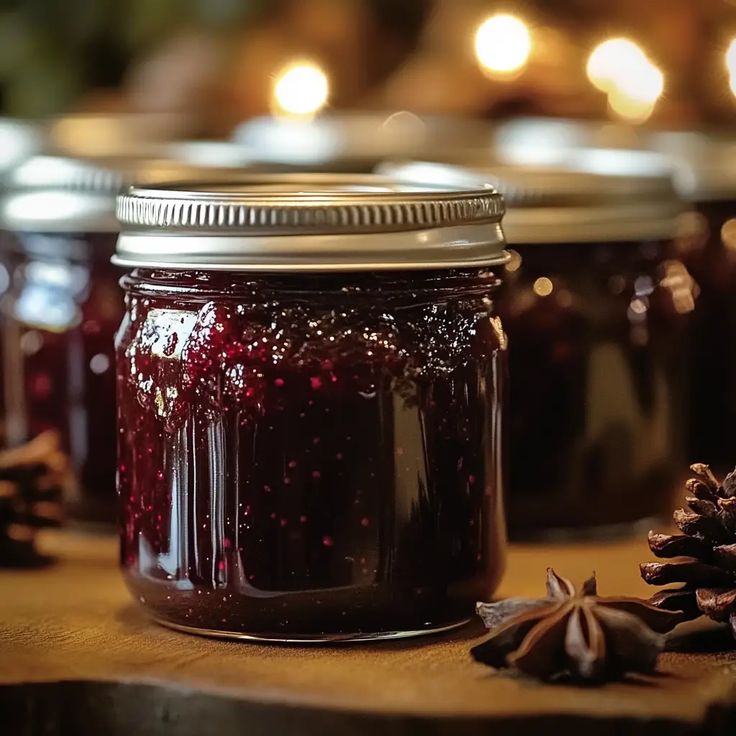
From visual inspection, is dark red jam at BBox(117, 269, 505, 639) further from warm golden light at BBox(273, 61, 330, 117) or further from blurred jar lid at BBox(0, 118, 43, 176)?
warm golden light at BBox(273, 61, 330, 117)

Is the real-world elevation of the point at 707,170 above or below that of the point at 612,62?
below

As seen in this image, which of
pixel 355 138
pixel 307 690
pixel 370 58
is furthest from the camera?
pixel 370 58

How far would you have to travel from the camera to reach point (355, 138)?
134 cm

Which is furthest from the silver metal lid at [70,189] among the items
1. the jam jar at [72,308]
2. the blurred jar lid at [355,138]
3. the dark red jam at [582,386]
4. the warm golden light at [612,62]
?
the warm golden light at [612,62]

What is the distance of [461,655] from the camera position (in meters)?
0.76

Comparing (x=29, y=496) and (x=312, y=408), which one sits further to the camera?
(x=29, y=496)

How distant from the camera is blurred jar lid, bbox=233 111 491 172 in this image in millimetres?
1252

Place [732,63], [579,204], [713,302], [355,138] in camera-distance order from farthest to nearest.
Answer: [732,63] < [355,138] < [713,302] < [579,204]

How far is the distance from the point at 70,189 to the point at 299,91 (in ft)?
1.96

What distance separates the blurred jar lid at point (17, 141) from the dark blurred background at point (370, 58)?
0.22 meters

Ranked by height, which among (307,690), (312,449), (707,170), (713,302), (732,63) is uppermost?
(732,63)

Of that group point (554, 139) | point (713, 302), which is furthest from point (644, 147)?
point (713, 302)

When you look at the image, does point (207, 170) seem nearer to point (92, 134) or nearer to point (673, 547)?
point (92, 134)

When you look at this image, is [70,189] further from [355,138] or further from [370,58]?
[370,58]
